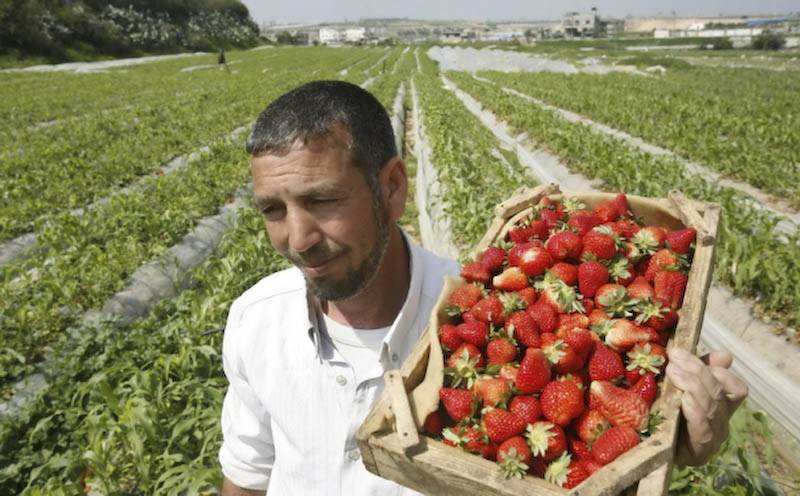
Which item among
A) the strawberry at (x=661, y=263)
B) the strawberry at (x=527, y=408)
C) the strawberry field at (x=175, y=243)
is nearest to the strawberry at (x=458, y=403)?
the strawberry at (x=527, y=408)

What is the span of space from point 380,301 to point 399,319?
0.09 meters

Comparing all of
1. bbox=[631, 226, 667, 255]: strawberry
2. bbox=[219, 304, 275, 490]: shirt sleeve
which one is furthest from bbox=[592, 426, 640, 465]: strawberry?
bbox=[219, 304, 275, 490]: shirt sleeve

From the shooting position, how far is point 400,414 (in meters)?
1.36

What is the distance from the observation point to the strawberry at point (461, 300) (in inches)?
68.1

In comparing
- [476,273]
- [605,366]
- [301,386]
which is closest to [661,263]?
[605,366]

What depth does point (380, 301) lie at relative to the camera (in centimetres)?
176

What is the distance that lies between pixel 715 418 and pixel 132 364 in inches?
147

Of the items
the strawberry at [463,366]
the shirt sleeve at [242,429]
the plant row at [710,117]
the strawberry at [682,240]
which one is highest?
the strawberry at [682,240]

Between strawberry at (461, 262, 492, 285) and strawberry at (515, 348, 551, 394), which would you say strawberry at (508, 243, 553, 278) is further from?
strawberry at (515, 348, 551, 394)

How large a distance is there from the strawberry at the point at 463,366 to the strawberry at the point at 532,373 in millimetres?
122

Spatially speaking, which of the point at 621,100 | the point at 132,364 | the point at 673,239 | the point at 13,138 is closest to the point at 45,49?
the point at 13,138

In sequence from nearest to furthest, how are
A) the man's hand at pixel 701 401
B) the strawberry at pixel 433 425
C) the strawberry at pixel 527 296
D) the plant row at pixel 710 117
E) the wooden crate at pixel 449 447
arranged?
the wooden crate at pixel 449 447 → the man's hand at pixel 701 401 → the strawberry at pixel 433 425 → the strawberry at pixel 527 296 → the plant row at pixel 710 117

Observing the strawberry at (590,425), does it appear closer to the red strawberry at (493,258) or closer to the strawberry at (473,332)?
the strawberry at (473,332)

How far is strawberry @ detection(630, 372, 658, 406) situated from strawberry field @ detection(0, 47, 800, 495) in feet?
4.96
